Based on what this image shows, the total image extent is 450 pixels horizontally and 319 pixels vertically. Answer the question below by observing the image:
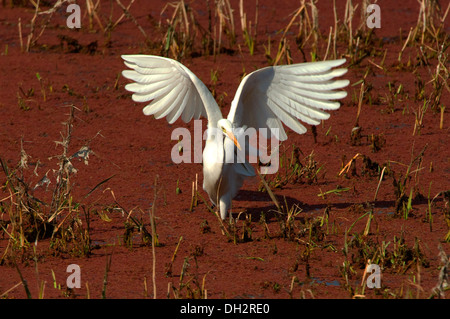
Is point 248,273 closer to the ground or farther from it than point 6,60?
closer to the ground

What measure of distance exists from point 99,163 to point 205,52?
294 centimetres

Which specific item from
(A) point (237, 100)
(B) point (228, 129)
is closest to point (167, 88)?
(A) point (237, 100)

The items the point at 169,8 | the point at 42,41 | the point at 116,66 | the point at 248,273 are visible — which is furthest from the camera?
the point at 169,8

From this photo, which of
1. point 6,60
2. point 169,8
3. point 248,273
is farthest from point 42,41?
point 248,273

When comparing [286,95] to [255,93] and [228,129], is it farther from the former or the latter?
[228,129]

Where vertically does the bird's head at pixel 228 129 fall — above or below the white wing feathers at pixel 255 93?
below

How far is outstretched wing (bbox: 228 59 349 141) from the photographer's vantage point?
A: 5.43 meters

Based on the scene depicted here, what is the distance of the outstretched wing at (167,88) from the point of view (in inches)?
224

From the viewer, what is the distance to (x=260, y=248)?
5.26 m

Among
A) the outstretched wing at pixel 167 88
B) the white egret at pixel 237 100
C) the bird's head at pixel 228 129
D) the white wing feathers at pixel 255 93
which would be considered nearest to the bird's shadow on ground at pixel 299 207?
the white egret at pixel 237 100

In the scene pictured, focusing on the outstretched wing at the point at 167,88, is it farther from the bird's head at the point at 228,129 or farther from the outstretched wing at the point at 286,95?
the outstretched wing at the point at 286,95

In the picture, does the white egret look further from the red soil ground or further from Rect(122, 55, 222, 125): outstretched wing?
the red soil ground

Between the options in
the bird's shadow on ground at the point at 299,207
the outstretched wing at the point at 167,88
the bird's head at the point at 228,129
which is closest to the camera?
the bird's head at the point at 228,129
